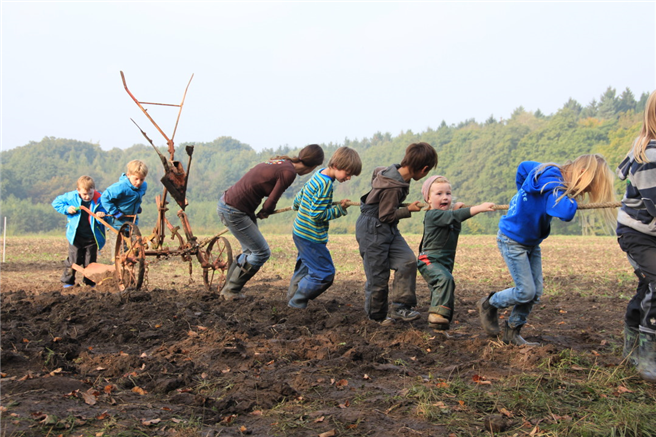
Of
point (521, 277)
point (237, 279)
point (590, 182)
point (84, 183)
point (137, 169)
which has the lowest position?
point (237, 279)

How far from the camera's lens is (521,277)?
4.95m

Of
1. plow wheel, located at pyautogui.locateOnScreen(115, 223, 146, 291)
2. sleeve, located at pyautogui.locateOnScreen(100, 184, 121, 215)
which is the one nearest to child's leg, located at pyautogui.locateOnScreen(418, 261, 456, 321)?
plow wheel, located at pyautogui.locateOnScreen(115, 223, 146, 291)

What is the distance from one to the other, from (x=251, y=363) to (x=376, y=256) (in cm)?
185

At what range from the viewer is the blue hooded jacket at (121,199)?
7.93m

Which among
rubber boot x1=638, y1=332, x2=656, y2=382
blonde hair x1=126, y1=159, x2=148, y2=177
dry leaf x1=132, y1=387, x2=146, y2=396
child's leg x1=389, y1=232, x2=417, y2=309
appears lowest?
dry leaf x1=132, y1=387, x2=146, y2=396

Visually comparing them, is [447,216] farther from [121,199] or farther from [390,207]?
[121,199]

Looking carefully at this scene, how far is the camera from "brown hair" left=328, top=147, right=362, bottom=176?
6055 millimetres

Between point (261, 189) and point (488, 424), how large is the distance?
4.35 m

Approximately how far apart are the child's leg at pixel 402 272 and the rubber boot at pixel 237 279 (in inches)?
81.8

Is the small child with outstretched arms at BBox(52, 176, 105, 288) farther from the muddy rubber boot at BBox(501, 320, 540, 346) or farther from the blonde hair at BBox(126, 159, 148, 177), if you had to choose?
the muddy rubber boot at BBox(501, 320, 540, 346)

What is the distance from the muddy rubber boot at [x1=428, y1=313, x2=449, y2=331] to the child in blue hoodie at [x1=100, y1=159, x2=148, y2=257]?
456cm

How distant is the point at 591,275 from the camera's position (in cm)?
1171

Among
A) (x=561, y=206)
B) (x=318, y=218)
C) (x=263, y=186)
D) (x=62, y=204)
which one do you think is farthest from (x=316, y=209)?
(x=62, y=204)

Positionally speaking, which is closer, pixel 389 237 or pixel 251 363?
pixel 251 363
